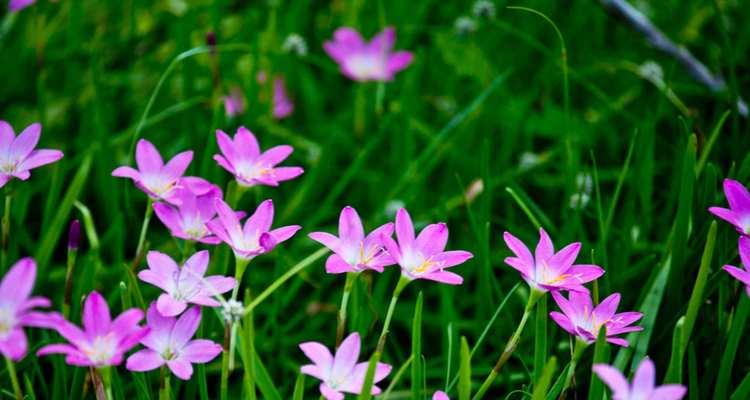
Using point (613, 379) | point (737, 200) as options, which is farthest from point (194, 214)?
point (737, 200)

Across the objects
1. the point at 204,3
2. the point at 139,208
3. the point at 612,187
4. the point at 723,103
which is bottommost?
the point at 612,187

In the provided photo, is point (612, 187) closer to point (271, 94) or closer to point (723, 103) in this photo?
point (723, 103)

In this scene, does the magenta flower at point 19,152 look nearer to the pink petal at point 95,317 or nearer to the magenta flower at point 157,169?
the magenta flower at point 157,169

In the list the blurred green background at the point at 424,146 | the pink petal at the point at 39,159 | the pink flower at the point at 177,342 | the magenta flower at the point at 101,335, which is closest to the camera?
the magenta flower at the point at 101,335

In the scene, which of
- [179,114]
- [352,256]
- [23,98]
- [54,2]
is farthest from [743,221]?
[54,2]

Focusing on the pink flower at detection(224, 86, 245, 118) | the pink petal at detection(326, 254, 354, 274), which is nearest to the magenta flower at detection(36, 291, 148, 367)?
the pink petal at detection(326, 254, 354, 274)

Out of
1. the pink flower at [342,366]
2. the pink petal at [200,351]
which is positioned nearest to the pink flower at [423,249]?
the pink flower at [342,366]

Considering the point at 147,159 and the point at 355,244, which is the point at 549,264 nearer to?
the point at 355,244
